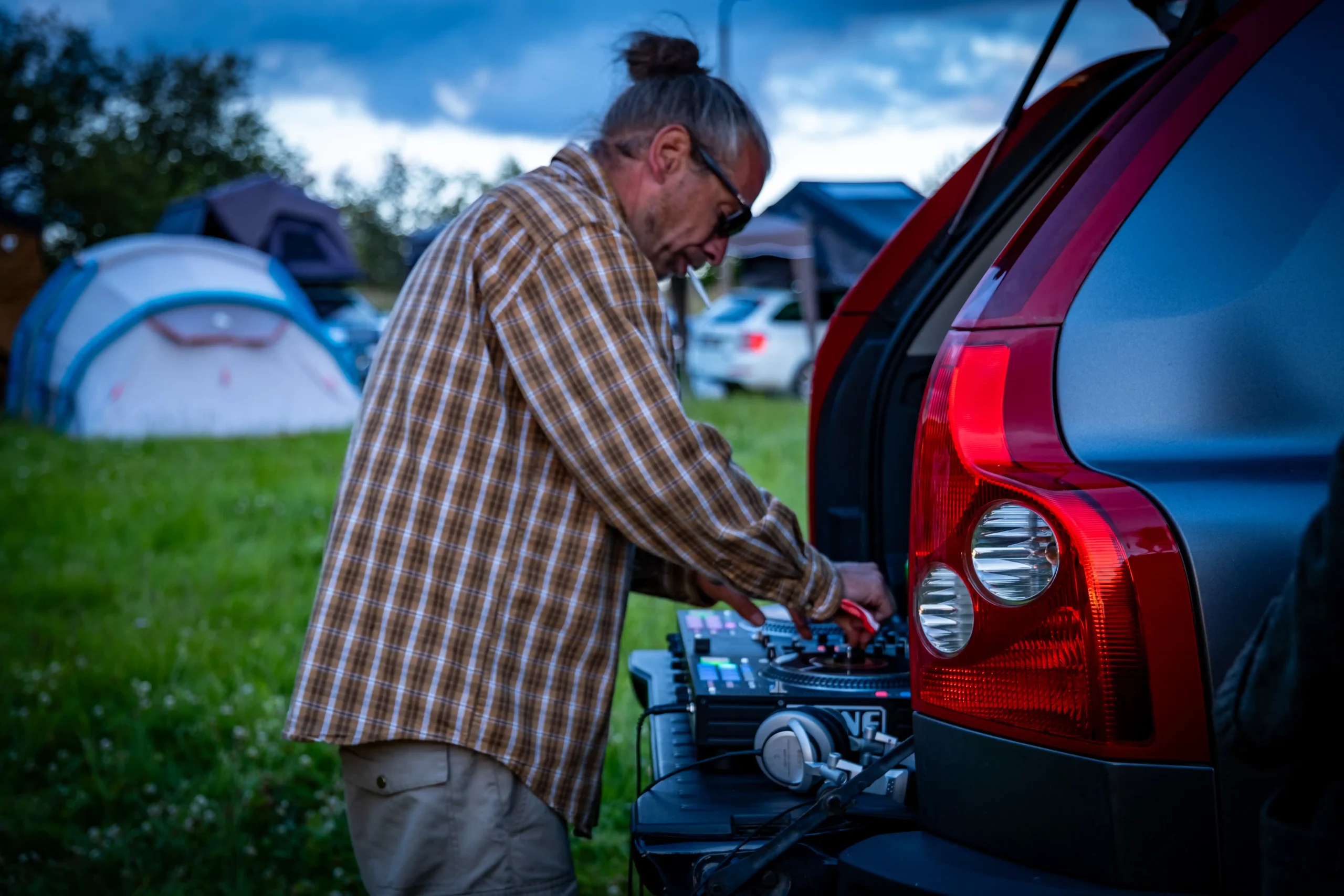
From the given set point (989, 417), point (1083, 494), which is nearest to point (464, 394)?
point (989, 417)

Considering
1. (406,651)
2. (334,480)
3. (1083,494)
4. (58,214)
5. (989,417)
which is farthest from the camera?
(58,214)

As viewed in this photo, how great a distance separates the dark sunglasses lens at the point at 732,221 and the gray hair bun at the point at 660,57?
26 cm

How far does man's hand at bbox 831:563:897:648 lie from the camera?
2070mm

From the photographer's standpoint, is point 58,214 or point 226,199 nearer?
point 226,199

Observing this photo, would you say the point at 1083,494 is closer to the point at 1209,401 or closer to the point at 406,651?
the point at 1209,401

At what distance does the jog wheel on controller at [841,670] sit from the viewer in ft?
6.79

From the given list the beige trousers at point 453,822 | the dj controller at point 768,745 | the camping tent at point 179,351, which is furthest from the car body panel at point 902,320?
the camping tent at point 179,351

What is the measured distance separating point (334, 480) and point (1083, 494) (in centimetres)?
835

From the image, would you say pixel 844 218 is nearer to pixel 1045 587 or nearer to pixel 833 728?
pixel 833 728

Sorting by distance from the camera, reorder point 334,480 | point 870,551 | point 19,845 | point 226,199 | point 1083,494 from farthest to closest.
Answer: point 226,199 → point 334,480 → point 19,845 → point 870,551 → point 1083,494

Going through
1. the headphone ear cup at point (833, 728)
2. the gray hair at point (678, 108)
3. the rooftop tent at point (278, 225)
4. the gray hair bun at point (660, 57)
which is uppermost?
the rooftop tent at point (278, 225)

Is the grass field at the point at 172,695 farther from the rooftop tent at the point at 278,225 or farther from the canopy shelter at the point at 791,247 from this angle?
the rooftop tent at the point at 278,225

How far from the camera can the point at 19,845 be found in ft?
11.2

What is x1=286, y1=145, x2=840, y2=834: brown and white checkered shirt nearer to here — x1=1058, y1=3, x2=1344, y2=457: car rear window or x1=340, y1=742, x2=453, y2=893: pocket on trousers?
x1=340, y1=742, x2=453, y2=893: pocket on trousers
